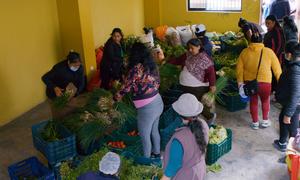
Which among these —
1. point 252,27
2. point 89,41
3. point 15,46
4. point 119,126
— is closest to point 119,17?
point 89,41

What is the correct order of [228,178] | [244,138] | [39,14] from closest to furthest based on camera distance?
1. [228,178]
2. [244,138]
3. [39,14]

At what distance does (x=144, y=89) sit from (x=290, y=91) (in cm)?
157

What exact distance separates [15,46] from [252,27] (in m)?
3.37

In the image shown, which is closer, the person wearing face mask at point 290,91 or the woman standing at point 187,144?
the woman standing at point 187,144

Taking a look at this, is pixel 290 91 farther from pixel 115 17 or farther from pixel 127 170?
pixel 115 17

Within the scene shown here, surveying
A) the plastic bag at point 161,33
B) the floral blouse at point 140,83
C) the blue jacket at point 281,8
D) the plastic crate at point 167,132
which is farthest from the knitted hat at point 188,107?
the plastic bag at point 161,33

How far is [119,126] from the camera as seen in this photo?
4.35 meters

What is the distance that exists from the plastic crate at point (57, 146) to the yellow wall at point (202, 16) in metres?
5.40

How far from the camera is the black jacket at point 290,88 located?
391 centimetres

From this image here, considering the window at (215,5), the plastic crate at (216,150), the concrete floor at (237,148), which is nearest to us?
the concrete floor at (237,148)

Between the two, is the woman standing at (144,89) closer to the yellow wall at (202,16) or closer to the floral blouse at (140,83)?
the floral blouse at (140,83)

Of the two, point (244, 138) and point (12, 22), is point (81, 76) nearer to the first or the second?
point (12, 22)

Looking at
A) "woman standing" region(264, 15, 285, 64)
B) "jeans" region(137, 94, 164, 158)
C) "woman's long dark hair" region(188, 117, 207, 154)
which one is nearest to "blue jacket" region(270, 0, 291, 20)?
"woman standing" region(264, 15, 285, 64)

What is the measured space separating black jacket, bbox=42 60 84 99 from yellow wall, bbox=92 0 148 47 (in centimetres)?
270
